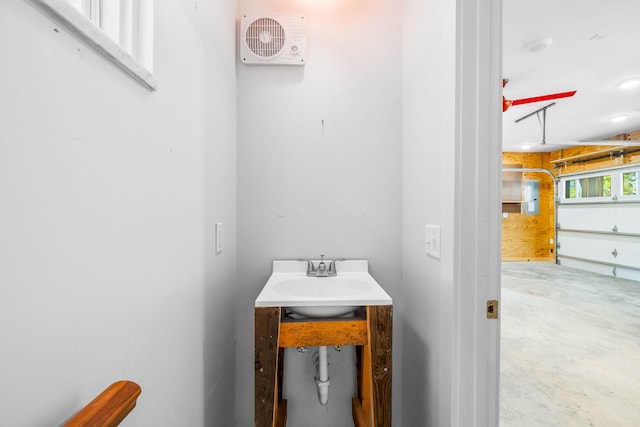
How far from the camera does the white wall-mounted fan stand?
139 cm

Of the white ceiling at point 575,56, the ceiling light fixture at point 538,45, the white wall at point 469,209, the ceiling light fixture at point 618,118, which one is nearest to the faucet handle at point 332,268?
the white wall at point 469,209

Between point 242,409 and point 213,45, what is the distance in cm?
172

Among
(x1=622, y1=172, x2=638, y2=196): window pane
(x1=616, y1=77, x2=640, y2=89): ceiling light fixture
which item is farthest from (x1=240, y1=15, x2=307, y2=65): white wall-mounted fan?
(x1=622, y1=172, x2=638, y2=196): window pane

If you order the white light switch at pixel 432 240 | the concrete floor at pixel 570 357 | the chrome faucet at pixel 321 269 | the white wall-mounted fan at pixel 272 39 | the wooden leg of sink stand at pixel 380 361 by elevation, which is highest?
the white wall-mounted fan at pixel 272 39

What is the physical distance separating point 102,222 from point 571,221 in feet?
26.0

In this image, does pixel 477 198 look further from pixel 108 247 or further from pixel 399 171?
pixel 108 247

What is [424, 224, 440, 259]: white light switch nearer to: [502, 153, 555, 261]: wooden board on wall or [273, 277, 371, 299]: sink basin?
[273, 277, 371, 299]: sink basin

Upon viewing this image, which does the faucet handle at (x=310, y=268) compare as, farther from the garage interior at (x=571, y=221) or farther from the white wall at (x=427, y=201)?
the garage interior at (x=571, y=221)

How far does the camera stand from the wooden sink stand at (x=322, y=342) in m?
0.96

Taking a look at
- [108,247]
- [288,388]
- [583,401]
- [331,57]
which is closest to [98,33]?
[108,247]

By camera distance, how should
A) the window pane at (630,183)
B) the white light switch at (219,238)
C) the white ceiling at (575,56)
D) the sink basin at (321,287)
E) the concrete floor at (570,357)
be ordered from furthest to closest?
the window pane at (630,183), the white ceiling at (575,56), the concrete floor at (570,357), the sink basin at (321,287), the white light switch at (219,238)

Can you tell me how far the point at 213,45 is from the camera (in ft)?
3.59

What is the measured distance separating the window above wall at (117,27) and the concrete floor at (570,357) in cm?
241

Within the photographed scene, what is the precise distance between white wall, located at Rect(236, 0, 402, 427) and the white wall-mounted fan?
0.15ft
